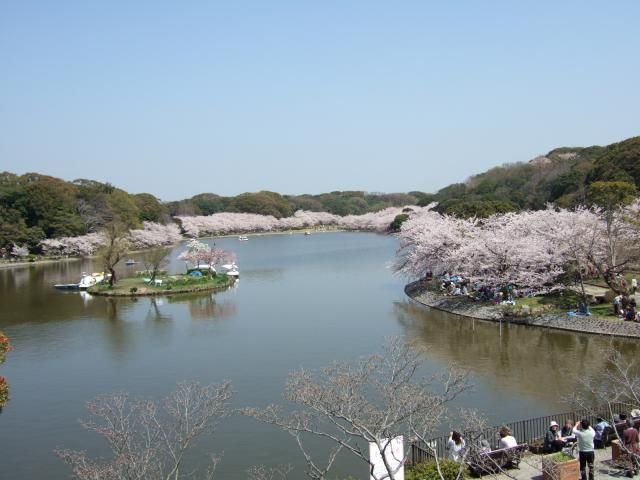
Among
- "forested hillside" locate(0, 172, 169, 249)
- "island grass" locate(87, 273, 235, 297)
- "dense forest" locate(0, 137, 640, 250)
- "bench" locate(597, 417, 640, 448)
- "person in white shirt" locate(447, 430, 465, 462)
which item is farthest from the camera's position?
"forested hillside" locate(0, 172, 169, 249)

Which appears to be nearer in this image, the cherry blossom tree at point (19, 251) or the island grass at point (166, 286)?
the island grass at point (166, 286)

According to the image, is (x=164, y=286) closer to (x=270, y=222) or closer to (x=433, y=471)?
(x=433, y=471)

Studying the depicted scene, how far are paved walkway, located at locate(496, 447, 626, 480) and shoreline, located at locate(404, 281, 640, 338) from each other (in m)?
9.33

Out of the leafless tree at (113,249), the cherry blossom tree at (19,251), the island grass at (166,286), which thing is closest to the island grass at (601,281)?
the island grass at (166,286)

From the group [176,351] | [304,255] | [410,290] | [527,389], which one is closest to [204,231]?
[304,255]

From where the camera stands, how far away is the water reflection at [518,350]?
13664mm

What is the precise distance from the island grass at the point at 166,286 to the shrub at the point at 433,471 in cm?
2362

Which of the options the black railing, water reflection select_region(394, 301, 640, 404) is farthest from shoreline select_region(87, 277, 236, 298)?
the black railing

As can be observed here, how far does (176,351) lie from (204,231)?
212 ft

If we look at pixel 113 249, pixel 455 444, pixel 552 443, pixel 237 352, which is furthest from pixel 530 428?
pixel 113 249

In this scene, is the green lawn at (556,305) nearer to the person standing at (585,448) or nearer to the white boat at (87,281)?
the person standing at (585,448)

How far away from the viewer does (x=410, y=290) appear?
28.0 meters

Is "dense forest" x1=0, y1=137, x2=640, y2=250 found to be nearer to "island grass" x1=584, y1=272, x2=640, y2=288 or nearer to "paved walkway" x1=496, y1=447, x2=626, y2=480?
"island grass" x1=584, y1=272, x2=640, y2=288

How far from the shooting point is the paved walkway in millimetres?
7906
